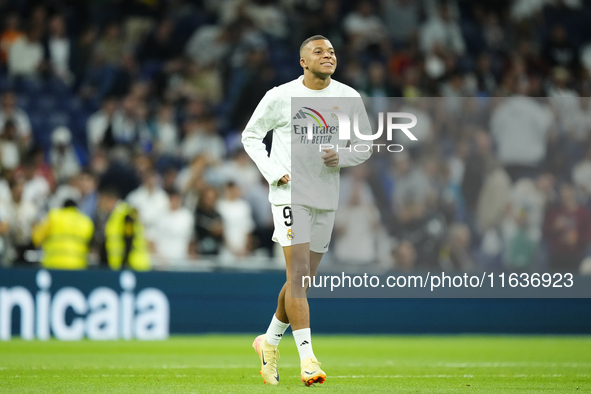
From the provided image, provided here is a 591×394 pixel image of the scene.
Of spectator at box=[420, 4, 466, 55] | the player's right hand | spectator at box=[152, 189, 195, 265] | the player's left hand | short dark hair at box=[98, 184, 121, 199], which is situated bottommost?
spectator at box=[152, 189, 195, 265]

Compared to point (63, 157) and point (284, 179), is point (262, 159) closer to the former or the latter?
point (284, 179)

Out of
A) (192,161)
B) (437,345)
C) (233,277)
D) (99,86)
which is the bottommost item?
(437,345)

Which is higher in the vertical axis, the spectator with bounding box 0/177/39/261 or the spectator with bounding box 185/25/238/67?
the spectator with bounding box 185/25/238/67

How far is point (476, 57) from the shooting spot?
17906 mm

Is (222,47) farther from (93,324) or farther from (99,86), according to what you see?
(93,324)

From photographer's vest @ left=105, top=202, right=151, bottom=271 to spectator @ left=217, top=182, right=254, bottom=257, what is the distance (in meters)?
1.22

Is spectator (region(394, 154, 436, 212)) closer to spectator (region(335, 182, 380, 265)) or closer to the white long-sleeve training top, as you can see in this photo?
spectator (region(335, 182, 380, 265))

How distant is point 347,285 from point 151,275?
2732 mm

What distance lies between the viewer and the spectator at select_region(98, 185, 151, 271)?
12797mm

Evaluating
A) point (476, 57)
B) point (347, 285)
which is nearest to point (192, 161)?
point (347, 285)

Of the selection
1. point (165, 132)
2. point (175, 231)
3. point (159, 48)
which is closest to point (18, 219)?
point (175, 231)

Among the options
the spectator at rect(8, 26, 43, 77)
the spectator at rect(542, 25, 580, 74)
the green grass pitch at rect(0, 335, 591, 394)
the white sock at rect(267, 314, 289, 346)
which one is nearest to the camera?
the green grass pitch at rect(0, 335, 591, 394)

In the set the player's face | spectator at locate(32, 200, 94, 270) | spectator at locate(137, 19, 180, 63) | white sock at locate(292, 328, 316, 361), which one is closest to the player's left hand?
the player's face

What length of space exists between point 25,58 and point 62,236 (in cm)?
441
